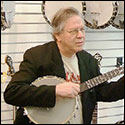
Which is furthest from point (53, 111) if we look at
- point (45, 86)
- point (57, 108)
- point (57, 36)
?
point (57, 36)

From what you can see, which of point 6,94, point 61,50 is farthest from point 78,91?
point 6,94

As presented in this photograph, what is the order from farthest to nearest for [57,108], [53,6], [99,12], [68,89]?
[99,12], [53,6], [57,108], [68,89]

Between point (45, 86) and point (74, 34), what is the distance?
1.06 feet

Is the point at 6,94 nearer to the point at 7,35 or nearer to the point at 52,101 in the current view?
the point at 52,101

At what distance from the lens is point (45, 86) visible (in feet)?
5.46

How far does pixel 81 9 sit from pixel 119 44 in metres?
0.82

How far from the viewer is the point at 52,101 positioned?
1654mm

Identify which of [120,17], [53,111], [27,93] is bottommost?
[53,111]

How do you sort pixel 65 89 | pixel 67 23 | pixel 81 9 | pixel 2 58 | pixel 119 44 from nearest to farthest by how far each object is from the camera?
1. pixel 65 89
2. pixel 67 23
3. pixel 81 9
4. pixel 2 58
5. pixel 119 44

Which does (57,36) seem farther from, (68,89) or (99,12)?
(99,12)

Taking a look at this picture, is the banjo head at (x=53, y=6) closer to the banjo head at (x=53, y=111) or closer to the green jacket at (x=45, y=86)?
the green jacket at (x=45, y=86)

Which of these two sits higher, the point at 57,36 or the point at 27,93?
the point at 57,36

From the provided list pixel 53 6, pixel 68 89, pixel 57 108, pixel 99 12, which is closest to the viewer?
pixel 68 89

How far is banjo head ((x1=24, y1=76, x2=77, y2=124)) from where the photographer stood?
5.55 feet
